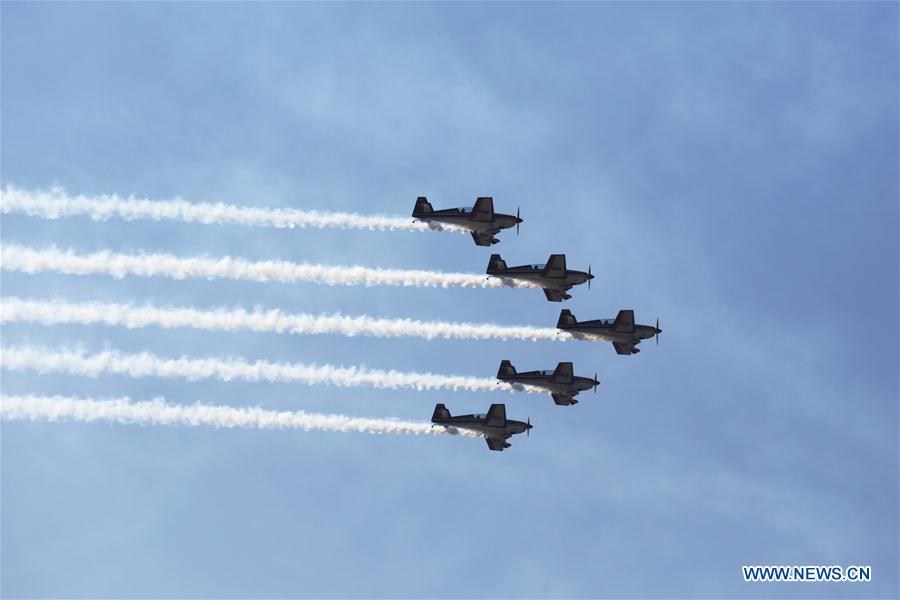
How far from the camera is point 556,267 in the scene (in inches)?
4471

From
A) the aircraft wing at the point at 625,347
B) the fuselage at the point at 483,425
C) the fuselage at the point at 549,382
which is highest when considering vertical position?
the aircraft wing at the point at 625,347

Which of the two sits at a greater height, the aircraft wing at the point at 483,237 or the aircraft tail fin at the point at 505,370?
the aircraft wing at the point at 483,237

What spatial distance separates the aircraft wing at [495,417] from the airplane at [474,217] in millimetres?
12683

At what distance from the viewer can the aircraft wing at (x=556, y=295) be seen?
375 feet

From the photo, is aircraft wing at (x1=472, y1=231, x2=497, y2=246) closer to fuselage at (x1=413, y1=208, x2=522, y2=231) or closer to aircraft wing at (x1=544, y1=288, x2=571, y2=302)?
fuselage at (x1=413, y1=208, x2=522, y2=231)

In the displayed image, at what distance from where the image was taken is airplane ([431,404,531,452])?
114375mm

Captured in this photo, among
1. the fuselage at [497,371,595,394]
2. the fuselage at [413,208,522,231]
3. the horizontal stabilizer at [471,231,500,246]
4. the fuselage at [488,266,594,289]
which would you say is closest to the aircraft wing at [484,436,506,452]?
the fuselage at [497,371,595,394]

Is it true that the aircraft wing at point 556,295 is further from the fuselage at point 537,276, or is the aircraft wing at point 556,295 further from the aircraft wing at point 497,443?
the aircraft wing at point 497,443

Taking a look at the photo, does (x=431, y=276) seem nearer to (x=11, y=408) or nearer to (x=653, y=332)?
(x=653, y=332)

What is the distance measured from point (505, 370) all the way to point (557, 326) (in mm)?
4928

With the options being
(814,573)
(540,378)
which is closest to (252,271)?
(540,378)

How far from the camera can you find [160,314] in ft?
330

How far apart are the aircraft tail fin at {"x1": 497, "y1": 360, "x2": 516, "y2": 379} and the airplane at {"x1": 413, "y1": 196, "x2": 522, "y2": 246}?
955 cm

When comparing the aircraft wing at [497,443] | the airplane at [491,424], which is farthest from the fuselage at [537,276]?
the aircraft wing at [497,443]
